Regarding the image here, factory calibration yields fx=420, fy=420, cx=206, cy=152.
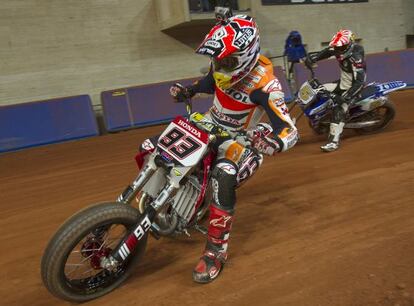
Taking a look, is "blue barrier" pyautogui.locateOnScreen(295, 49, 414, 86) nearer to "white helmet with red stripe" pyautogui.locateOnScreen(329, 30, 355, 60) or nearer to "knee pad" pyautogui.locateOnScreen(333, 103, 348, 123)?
"white helmet with red stripe" pyautogui.locateOnScreen(329, 30, 355, 60)

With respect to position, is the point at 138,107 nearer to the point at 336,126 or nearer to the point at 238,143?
the point at 336,126

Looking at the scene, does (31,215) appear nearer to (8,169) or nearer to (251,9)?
(8,169)

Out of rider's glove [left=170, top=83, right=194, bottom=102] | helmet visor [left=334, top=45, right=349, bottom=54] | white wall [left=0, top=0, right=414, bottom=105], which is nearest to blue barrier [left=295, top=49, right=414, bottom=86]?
white wall [left=0, top=0, right=414, bottom=105]

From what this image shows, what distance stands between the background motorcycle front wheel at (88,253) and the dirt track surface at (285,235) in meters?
0.12

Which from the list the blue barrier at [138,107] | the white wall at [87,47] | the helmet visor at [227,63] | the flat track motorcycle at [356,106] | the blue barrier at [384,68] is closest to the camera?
the helmet visor at [227,63]

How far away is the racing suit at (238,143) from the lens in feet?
9.52

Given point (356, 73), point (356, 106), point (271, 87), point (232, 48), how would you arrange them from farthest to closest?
point (356, 106) < point (356, 73) < point (271, 87) < point (232, 48)

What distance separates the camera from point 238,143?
3.19 m

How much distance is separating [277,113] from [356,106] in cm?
406

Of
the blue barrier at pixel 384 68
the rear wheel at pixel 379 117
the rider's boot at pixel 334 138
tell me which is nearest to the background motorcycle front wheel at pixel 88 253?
the rider's boot at pixel 334 138

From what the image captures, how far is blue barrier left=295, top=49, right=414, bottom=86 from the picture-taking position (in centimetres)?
1286

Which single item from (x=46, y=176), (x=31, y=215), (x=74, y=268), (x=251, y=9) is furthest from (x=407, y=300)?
(x=251, y=9)

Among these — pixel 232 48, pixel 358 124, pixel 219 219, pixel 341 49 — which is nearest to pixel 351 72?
pixel 341 49

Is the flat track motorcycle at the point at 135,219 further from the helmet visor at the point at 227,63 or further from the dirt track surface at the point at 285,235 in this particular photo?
the helmet visor at the point at 227,63
